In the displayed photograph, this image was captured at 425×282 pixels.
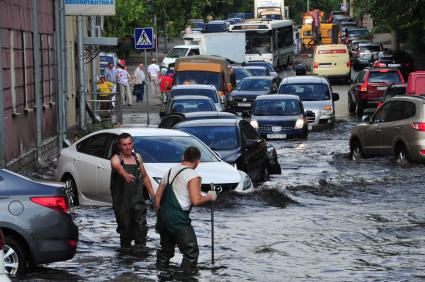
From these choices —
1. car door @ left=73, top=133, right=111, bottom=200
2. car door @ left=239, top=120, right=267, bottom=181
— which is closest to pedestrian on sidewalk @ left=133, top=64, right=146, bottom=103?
car door @ left=239, top=120, right=267, bottom=181

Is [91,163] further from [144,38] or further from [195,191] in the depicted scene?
[144,38]

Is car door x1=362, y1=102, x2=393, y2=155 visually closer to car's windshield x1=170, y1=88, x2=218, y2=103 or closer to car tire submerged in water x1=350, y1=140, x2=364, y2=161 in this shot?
car tire submerged in water x1=350, y1=140, x2=364, y2=161

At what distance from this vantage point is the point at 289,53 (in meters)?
75.4

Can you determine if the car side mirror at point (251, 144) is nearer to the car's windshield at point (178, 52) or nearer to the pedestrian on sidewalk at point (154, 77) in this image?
the pedestrian on sidewalk at point (154, 77)

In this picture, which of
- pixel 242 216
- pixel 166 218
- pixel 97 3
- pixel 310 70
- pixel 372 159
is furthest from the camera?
pixel 310 70

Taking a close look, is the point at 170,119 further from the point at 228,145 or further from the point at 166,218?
the point at 166,218

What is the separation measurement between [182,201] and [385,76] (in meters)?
35.6

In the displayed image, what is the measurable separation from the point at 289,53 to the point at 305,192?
2102 inches

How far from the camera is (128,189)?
1484 cm

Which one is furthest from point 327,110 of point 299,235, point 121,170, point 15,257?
point 15,257

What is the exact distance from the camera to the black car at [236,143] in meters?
22.5

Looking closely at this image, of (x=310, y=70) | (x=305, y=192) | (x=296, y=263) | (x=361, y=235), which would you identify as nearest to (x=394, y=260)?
(x=296, y=263)

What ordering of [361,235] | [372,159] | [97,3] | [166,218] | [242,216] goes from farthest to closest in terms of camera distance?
[97,3]
[372,159]
[242,216]
[361,235]
[166,218]

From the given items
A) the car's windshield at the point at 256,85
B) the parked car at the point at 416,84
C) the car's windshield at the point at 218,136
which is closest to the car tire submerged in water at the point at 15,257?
the car's windshield at the point at 218,136
